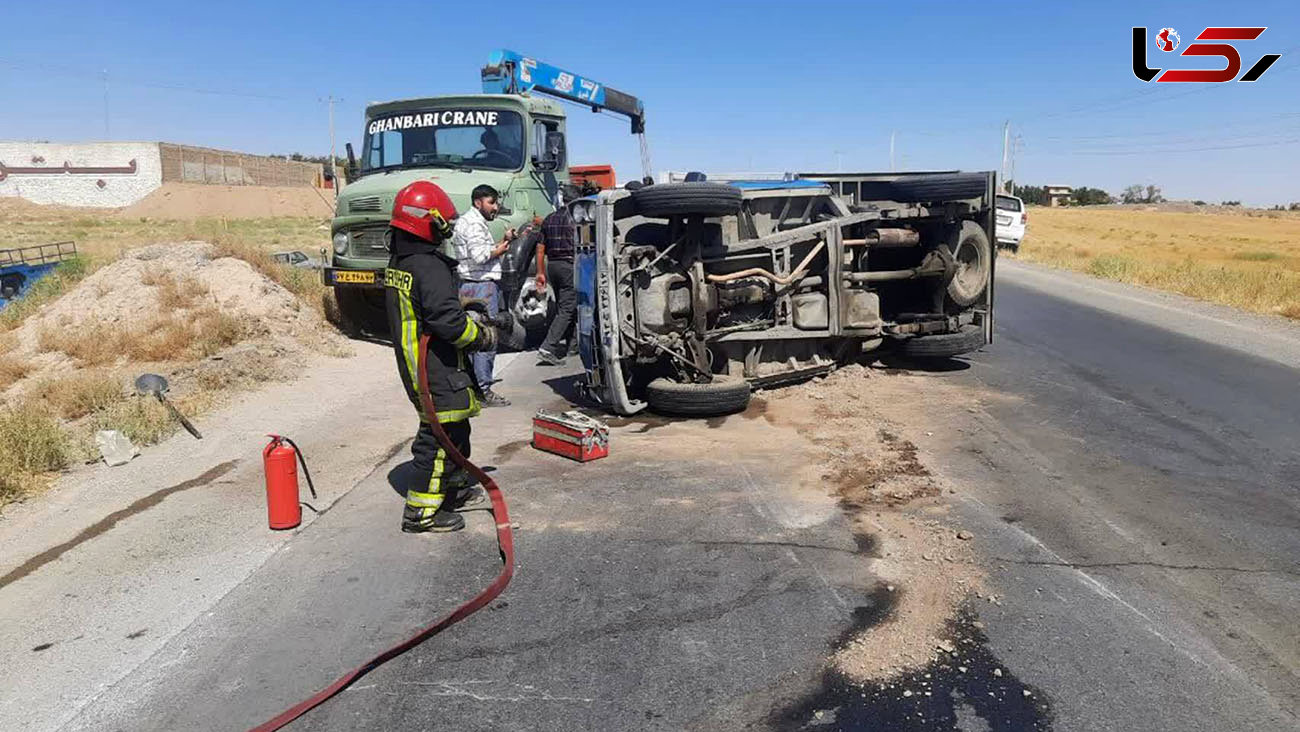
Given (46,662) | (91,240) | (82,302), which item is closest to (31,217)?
(91,240)

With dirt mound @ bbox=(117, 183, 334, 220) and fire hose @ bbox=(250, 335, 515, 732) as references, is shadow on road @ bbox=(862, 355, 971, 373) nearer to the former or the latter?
fire hose @ bbox=(250, 335, 515, 732)

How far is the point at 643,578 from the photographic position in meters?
4.51

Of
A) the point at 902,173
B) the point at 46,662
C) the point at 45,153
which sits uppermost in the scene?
the point at 45,153

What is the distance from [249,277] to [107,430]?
570cm

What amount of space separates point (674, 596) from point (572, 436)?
241cm

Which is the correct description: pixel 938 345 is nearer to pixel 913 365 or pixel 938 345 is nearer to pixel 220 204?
pixel 913 365

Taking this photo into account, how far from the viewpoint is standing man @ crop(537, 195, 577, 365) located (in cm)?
1050

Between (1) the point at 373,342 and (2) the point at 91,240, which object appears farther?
(2) the point at 91,240

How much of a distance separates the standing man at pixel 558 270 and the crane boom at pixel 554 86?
4021mm

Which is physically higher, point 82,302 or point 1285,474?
point 82,302

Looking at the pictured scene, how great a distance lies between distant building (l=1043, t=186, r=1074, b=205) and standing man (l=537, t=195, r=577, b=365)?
106425 mm

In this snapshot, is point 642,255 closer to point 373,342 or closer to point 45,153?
point 373,342

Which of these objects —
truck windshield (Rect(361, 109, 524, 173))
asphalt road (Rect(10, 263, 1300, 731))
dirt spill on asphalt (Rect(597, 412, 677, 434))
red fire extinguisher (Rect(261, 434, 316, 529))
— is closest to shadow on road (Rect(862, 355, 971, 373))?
asphalt road (Rect(10, 263, 1300, 731))

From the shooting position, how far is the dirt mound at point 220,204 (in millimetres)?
61656
